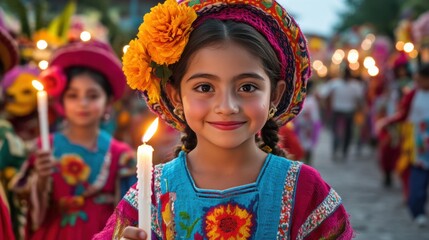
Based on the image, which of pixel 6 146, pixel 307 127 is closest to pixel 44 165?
pixel 6 146

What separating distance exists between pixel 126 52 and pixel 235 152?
0.52 metres

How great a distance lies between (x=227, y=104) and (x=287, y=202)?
1.31ft

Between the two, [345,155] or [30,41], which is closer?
[30,41]

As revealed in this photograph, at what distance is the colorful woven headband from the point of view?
2842 mm

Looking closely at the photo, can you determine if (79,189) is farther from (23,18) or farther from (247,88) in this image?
(23,18)

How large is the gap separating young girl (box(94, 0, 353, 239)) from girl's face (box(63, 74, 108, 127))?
2057 millimetres

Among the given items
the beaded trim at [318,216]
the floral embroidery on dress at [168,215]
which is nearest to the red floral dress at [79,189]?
the floral embroidery on dress at [168,215]

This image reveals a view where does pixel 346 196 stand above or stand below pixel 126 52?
above

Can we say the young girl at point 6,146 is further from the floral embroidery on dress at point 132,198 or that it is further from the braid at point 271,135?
the braid at point 271,135

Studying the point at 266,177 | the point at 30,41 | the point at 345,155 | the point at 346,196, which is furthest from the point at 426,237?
the point at 345,155

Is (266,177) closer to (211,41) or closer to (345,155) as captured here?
(211,41)

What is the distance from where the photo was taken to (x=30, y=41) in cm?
913

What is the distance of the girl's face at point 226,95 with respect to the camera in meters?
2.78

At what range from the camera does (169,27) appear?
282cm
